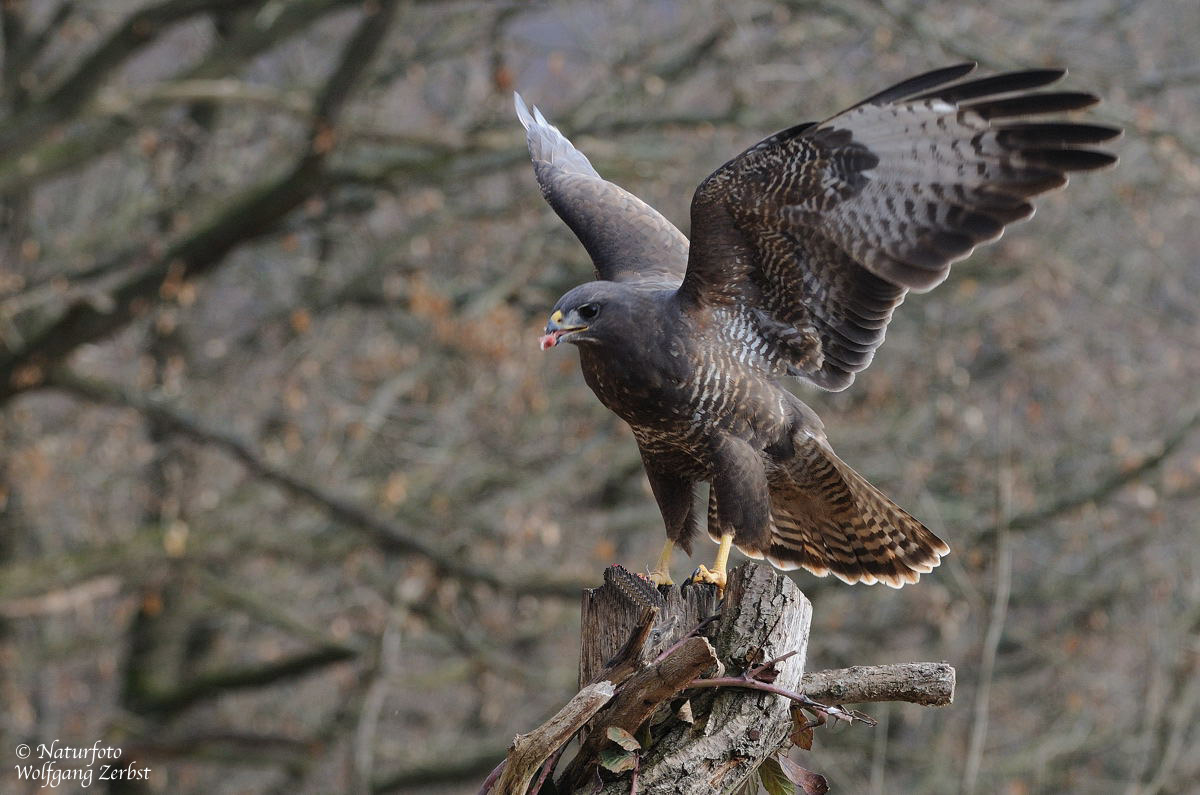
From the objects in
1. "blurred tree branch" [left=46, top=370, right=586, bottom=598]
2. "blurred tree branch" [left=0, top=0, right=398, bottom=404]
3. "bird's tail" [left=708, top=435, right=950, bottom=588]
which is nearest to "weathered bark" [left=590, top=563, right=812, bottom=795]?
"bird's tail" [left=708, top=435, right=950, bottom=588]

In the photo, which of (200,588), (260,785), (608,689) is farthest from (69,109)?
(260,785)

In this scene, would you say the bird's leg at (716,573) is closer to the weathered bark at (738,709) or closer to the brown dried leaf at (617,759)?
the weathered bark at (738,709)

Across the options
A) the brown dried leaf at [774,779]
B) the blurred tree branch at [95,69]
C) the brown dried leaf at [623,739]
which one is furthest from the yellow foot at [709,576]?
the blurred tree branch at [95,69]

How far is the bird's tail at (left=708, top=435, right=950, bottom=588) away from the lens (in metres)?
4.56

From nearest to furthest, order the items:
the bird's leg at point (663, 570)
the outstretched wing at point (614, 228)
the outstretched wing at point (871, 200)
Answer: the outstretched wing at point (871, 200), the bird's leg at point (663, 570), the outstretched wing at point (614, 228)

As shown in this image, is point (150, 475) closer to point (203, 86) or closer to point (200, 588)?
point (200, 588)

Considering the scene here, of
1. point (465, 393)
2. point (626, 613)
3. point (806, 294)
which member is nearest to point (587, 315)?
point (806, 294)

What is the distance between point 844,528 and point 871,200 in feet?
3.91

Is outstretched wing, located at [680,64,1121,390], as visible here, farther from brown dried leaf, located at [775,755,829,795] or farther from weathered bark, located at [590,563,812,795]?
brown dried leaf, located at [775,755,829,795]

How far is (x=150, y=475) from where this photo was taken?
11.4 meters

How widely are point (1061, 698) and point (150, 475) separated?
785 cm

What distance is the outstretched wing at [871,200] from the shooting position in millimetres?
3734

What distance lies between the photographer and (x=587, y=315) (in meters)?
4.10

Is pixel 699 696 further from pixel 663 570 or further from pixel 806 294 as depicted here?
pixel 806 294
